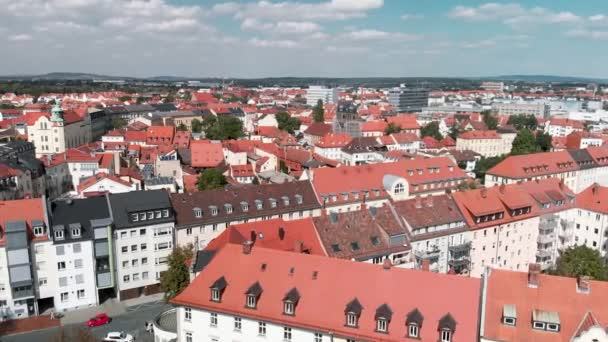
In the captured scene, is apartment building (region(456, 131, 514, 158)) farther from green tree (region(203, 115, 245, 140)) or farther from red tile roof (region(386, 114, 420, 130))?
green tree (region(203, 115, 245, 140))

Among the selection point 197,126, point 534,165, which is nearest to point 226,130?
point 197,126

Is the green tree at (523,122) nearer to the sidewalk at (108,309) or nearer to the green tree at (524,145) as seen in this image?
the green tree at (524,145)

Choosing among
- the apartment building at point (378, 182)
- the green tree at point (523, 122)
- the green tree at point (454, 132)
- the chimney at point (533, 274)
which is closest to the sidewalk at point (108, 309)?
the apartment building at point (378, 182)

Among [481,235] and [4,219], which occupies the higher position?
[4,219]

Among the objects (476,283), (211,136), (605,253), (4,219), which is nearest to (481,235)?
(605,253)

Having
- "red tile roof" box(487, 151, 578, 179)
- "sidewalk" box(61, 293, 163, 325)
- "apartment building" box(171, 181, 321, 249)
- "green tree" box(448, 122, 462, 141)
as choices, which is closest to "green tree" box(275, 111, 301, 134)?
"green tree" box(448, 122, 462, 141)

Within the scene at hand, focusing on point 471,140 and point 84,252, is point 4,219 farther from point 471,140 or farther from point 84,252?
point 471,140
